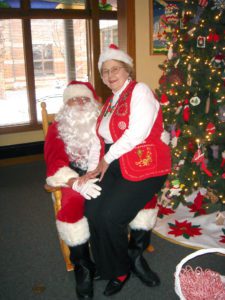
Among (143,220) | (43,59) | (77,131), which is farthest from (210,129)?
(43,59)

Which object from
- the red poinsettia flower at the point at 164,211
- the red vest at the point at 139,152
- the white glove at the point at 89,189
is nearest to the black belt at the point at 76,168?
the white glove at the point at 89,189

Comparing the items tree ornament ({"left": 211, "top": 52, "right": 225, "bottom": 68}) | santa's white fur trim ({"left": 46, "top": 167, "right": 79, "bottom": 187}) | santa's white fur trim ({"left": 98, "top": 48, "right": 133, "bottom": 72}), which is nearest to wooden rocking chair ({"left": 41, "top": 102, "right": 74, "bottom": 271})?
santa's white fur trim ({"left": 46, "top": 167, "right": 79, "bottom": 187})

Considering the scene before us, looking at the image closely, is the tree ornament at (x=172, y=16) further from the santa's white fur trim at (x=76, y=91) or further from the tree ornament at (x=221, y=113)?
the santa's white fur trim at (x=76, y=91)

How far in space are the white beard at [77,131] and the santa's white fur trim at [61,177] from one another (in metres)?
0.22

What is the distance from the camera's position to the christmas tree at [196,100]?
2.61m

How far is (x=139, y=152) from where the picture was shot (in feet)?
6.51

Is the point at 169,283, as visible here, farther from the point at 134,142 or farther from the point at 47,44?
the point at 47,44

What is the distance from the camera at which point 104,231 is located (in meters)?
1.91

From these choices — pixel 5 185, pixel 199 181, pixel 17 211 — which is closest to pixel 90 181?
pixel 199 181

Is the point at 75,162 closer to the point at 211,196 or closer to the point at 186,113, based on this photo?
the point at 186,113

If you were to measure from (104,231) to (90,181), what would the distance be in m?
0.33

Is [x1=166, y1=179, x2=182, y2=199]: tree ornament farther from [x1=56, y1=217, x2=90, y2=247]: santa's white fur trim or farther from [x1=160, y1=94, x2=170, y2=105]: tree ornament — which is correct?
[x1=56, y1=217, x2=90, y2=247]: santa's white fur trim

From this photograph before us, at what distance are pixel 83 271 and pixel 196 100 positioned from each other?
1621 mm

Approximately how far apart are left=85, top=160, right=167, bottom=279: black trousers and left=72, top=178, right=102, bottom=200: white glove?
44 millimetres
